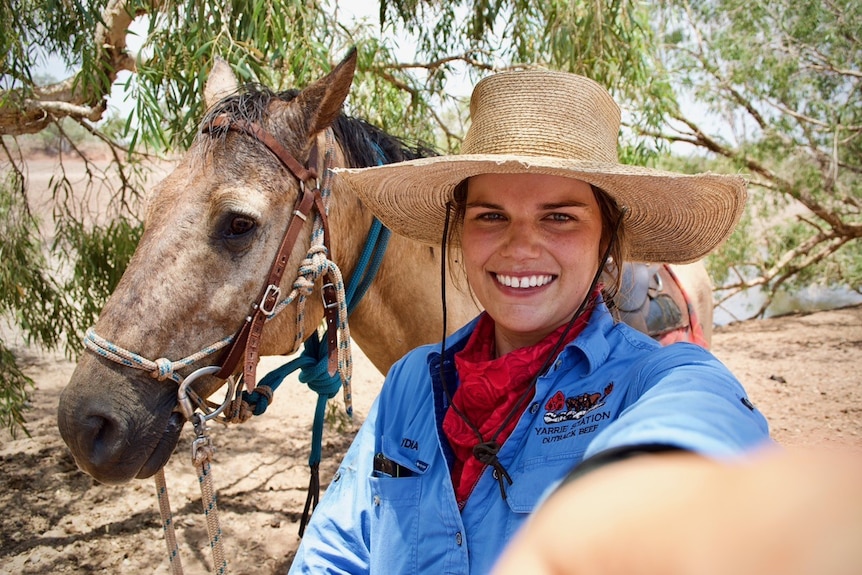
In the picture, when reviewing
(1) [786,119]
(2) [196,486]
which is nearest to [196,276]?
(2) [196,486]

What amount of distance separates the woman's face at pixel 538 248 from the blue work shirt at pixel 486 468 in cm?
11

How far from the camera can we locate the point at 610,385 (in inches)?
47.8

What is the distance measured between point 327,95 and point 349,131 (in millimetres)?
397

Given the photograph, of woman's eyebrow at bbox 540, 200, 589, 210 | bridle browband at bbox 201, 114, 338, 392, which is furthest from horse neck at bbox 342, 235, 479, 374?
woman's eyebrow at bbox 540, 200, 589, 210

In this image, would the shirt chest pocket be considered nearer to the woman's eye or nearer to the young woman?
the young woman

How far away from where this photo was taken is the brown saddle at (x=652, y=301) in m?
3.05

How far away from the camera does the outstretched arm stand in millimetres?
377

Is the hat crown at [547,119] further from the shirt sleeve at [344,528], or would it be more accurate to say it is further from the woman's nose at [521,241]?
the shirt sleeve at [344,528]

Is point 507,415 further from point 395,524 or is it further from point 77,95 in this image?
point 77,95

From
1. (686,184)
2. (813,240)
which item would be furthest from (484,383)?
(813,240)

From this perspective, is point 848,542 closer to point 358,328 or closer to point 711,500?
point 711,500

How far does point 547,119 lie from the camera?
59.1 inches

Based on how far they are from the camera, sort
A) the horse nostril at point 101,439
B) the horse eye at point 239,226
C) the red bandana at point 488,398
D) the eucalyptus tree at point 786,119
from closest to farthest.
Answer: the red bandana at point 488,398, the horse nostril at point 101,439, the horse eye at point 239,226, the eucalyptus tree at point 786,119

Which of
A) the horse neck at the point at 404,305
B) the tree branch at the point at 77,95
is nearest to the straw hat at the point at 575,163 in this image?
the horse neck at the point at 404,305
